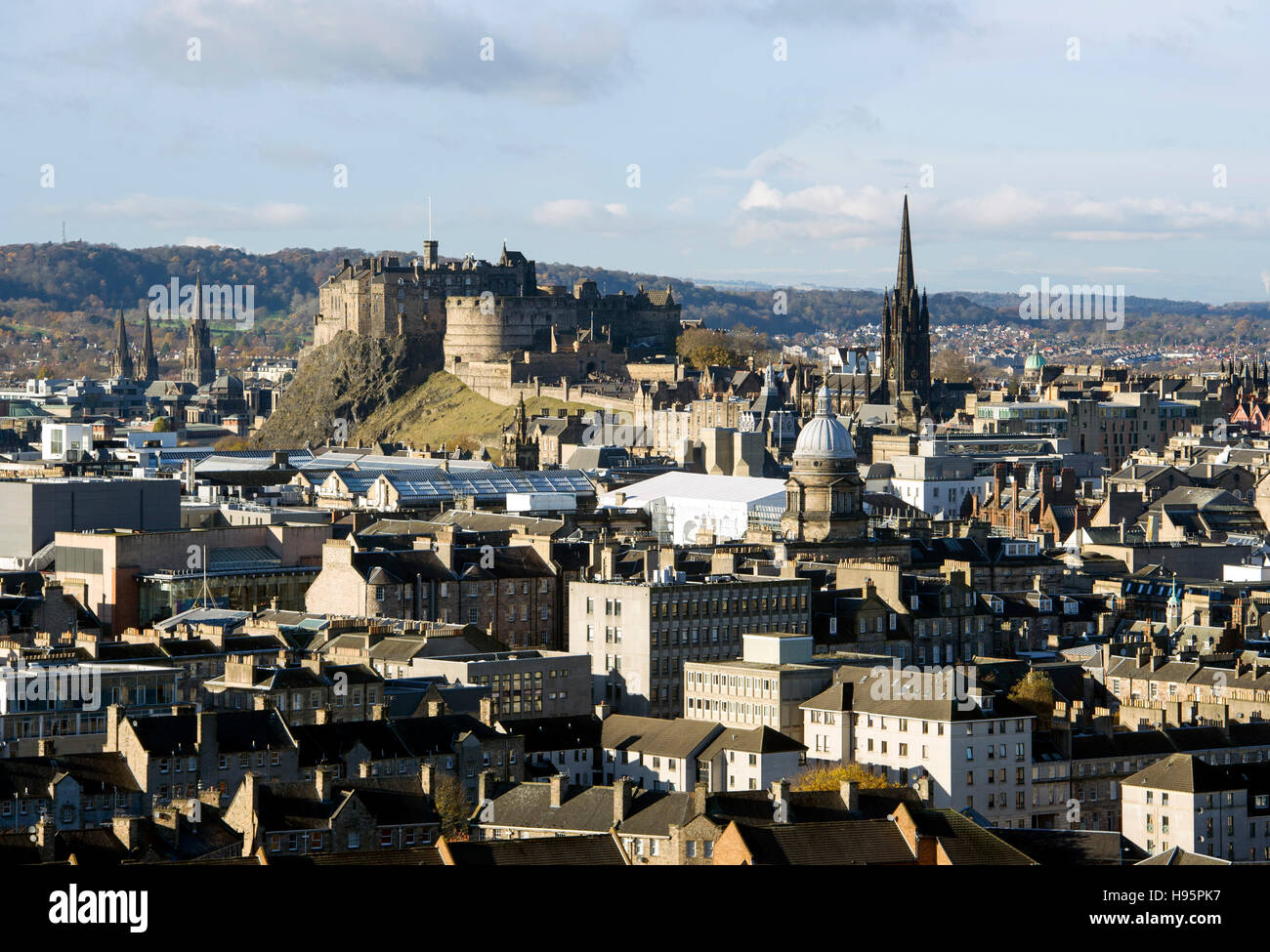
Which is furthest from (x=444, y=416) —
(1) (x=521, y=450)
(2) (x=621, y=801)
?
(2) (x=621, y=801)

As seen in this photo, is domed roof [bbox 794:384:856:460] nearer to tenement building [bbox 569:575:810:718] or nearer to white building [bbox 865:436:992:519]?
tenement building [bbox 569:575:810:718]

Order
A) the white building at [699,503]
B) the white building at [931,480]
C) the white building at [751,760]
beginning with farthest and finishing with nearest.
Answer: the white building at [931,480] → the white building at [699,503] → the white building at [751,760]

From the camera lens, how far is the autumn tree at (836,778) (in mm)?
60938

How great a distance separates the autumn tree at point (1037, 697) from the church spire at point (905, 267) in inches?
4633

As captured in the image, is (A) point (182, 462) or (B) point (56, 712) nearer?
(B) point (56, 712)

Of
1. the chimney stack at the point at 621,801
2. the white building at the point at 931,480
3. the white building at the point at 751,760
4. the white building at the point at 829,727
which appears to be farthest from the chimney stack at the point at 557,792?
the white building at the point at 931,480

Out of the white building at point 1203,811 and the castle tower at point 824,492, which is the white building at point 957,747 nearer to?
the white building at point 1203,811

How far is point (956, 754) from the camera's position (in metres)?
67.5

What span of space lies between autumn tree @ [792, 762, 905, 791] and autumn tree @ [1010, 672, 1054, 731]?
7.09 metres

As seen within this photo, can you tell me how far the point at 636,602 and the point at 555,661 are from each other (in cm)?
486
